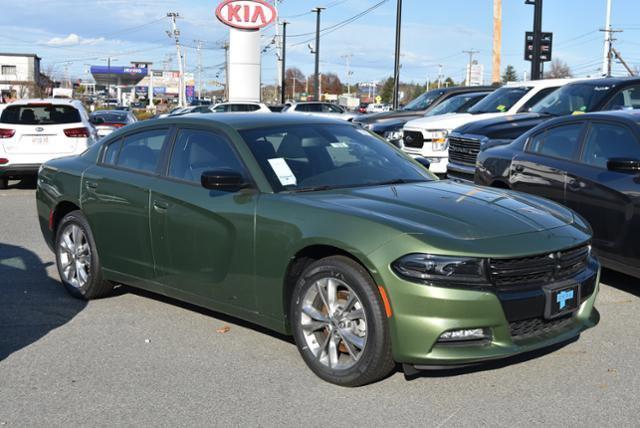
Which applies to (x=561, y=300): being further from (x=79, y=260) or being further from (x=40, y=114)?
(x=40, y=114)

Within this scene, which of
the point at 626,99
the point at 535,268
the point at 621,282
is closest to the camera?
the point at 535,268

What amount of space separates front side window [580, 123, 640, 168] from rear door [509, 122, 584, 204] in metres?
0.15

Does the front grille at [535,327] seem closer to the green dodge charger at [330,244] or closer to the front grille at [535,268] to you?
the green dodge charger at [330,244]

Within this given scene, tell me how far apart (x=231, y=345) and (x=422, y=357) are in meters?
1.67

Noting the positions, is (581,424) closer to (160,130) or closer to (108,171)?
(160,130)

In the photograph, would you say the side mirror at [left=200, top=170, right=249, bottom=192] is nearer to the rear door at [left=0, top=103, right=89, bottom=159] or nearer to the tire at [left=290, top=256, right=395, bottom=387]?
the tire at [left=290, top=256, right=395, bottom=387]

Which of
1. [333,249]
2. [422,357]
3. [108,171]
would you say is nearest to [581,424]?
[422,357]

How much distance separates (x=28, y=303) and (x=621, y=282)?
5.24 meters

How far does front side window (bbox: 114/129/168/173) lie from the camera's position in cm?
622

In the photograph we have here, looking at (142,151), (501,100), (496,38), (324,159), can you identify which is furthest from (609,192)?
(496,38)

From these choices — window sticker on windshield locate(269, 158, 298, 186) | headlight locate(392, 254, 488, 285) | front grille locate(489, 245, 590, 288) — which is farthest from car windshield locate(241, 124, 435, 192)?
front grille locate(489, 245, 590, 288)

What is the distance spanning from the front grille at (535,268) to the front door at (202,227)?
5.26 feet

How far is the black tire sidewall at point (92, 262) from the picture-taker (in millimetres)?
6598

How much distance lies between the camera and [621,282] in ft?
24.6
